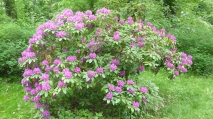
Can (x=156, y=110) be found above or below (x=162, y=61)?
below

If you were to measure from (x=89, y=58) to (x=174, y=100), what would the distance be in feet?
8.62

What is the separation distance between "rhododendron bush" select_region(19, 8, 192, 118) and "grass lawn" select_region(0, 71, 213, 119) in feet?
2.82

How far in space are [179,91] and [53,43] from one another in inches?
136

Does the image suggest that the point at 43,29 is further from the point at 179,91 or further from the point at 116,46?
the point at 179,91

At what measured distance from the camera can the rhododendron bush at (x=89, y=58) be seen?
3938 millimetres

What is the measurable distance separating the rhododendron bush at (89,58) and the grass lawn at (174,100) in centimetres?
86

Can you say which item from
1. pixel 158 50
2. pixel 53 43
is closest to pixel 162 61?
pixel 158 50

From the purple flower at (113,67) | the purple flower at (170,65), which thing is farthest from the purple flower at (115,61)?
the purple flower at (170,65)

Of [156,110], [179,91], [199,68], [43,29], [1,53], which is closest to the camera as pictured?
[43,29]

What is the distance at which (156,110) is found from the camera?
509 centimetres

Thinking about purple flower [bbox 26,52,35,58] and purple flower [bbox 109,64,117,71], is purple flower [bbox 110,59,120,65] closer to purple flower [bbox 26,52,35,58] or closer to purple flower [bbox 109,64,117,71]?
purple flower [bbox 109,64,117,71]

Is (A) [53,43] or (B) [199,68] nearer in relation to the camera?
(A) [53,43]

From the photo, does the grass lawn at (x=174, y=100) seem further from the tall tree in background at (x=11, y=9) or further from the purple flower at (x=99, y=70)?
the tall tree in background at (x=11, y=9)

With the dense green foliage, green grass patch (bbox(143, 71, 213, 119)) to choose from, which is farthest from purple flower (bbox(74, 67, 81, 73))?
green grass patch (bbox(143, 71, 213, 119))
